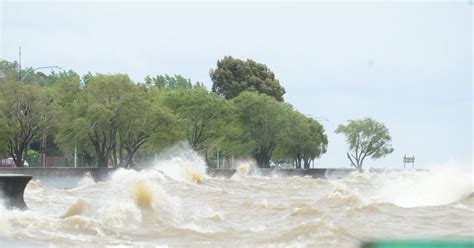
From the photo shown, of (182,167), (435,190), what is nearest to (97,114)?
(182,167)

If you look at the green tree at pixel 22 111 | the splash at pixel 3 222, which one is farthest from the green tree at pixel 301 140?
the splash at pixel 3 222

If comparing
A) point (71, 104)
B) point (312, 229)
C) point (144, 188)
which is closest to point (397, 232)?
point (312, 229)

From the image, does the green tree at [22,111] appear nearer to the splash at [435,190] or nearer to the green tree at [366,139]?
the splash at [435,190]

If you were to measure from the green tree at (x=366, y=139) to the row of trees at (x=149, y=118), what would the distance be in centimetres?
1685

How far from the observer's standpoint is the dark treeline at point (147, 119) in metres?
54.3

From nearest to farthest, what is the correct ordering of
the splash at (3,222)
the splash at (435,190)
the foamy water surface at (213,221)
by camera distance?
the splash at (3,222), the foamy water surface at (213,221), the splash at (435,190)

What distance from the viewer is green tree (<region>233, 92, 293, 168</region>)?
79.9 meters

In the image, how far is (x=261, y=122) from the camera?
268 ft

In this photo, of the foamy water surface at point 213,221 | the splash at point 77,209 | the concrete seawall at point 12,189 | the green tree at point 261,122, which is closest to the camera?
the foamy water surface at point 213,221

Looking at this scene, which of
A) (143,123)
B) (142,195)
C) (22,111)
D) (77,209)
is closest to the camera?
(77,209)

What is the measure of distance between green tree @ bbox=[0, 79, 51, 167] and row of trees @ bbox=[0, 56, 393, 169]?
0.20 feet

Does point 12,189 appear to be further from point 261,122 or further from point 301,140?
point 301,140

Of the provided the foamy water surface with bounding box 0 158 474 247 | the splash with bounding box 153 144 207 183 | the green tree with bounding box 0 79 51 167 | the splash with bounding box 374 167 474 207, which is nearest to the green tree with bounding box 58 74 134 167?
the green tree with bounding box 0 79 51 167

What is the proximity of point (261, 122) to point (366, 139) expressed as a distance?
136 ft
